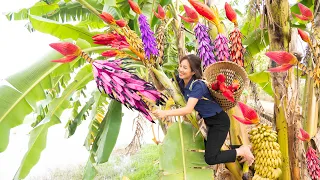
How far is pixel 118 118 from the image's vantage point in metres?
0.93

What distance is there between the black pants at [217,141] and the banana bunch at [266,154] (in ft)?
0.20

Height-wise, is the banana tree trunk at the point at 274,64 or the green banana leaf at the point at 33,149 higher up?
the banana tree trunk at the point at 274,64

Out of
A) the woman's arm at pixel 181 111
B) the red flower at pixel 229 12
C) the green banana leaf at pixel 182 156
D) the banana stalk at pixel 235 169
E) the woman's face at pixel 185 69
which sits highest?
the red flower at pixel 229 12

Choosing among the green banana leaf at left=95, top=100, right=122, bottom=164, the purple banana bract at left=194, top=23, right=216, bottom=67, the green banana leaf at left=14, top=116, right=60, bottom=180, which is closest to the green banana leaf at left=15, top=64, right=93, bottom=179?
the green banana leaf at left=14, top=116, right=60, bottom=180

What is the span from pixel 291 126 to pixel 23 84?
2.40ft

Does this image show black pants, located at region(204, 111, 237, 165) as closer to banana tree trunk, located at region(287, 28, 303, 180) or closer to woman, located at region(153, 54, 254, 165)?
woman, located at region(153, 54, 254, 165)

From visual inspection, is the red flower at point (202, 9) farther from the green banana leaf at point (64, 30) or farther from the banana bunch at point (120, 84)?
the green banana leaf at point (64, 30)

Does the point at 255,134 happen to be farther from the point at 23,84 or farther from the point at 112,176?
the point at 112,176

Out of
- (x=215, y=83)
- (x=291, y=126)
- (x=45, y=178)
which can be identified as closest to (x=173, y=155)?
(x=215, y=83)

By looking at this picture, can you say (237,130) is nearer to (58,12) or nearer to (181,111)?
(181,111)

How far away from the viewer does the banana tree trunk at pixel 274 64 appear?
81 cm

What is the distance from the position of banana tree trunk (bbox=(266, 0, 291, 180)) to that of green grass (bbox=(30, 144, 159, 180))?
1420 mm

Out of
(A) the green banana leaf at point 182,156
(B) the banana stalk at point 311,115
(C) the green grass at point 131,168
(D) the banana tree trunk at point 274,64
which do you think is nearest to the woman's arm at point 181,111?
(A) the green banana leaf at point 182,156

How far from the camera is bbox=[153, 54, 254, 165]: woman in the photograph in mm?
743
